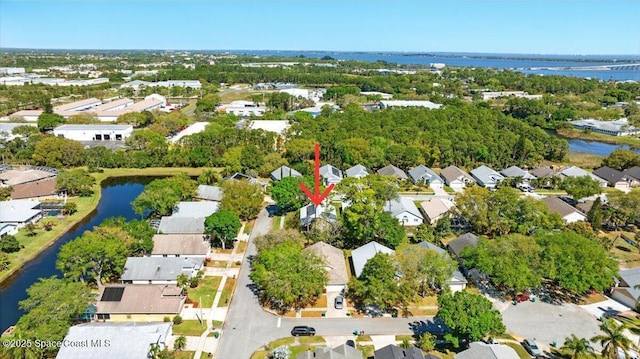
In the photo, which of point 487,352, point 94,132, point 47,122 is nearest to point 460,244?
point 487,352

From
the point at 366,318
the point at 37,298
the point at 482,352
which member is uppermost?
the point at 37,298

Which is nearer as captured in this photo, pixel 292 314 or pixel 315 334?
pixel 315 334

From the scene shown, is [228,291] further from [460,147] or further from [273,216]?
[460,147]

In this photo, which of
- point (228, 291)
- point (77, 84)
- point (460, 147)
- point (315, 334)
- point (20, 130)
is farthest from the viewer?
point (77, 84)

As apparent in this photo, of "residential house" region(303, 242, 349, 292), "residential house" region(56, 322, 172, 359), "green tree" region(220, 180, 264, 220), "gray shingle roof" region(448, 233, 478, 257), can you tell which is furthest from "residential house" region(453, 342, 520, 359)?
"green tree" region(220, 180, 264, 220)

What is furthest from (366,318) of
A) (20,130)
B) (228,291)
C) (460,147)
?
(20,130)

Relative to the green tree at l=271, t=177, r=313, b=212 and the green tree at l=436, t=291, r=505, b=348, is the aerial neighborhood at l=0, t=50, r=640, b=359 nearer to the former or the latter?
the green tree at l=436, t=291, r=505, b=348
